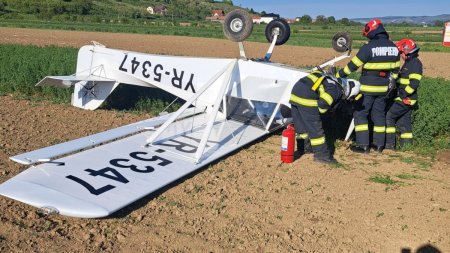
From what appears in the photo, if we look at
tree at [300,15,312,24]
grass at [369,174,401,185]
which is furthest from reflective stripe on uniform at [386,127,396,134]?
tree at [300,15,312,24]

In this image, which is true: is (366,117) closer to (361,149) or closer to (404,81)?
(361,149)

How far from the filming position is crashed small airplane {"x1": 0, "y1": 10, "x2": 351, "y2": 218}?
5.17m

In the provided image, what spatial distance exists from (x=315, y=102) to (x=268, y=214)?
230 centimetres

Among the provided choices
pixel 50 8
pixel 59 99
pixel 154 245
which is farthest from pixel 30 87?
pixel 50 8

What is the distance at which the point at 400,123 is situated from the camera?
8.61 m

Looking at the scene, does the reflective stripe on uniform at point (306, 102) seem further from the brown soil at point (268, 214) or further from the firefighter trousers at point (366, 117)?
the firefighter trousers at point (366, 117)

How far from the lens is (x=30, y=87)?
12203 mm

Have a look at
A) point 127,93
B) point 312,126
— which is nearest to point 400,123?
point 312,126

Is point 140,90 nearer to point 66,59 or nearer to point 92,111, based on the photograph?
point 92,111

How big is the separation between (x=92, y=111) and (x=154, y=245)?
643 cm

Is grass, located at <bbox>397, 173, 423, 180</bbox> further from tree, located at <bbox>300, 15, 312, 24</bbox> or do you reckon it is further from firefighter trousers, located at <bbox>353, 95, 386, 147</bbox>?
tree, located at <bbox>300, 15, 312, 24</bbox>

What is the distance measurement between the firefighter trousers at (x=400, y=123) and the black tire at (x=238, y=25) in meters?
3.23

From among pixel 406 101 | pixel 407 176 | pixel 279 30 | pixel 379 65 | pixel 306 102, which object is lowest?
pixel 407 176

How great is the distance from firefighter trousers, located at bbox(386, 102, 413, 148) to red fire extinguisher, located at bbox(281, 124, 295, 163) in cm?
→ 235
